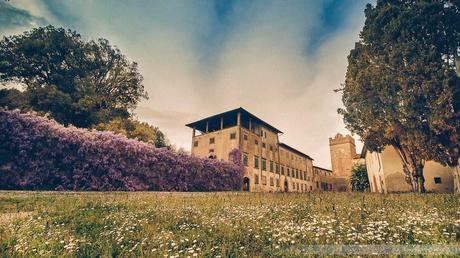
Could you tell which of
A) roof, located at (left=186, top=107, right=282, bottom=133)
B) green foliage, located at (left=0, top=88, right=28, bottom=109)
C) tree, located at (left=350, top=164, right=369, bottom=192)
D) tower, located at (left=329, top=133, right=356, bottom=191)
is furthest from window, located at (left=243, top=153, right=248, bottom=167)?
tower, located at (left=329, top=133, right=356, bottom=191)

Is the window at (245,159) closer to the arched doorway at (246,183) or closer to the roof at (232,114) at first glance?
the arched doorway at (246,183)

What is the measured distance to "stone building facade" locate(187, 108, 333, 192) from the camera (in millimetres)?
36531

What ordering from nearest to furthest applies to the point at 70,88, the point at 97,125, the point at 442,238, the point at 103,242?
the point at 442,238, the point at 103,242, the point at 97,125, the point at 70,88

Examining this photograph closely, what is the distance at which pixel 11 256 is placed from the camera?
4.36 m

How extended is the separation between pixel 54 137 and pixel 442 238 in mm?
17693

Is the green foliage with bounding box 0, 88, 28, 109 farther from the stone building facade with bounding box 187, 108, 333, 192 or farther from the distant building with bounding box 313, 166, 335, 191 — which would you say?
the distant building with bounding box 313, 166, 335, 191

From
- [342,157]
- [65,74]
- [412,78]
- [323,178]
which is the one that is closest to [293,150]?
[323,178]

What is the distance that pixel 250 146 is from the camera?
125 feet

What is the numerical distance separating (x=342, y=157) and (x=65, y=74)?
64305 mm

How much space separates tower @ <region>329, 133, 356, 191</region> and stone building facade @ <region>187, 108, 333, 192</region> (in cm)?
2365

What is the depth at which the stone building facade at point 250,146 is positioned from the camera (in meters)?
36.5

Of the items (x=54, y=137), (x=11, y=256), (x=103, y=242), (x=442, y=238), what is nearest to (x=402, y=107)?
(x=442, y=238)

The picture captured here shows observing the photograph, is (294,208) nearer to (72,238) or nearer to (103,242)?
(103,242)

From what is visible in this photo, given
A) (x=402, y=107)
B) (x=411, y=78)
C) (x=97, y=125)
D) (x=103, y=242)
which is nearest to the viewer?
(x=103, y=242)
